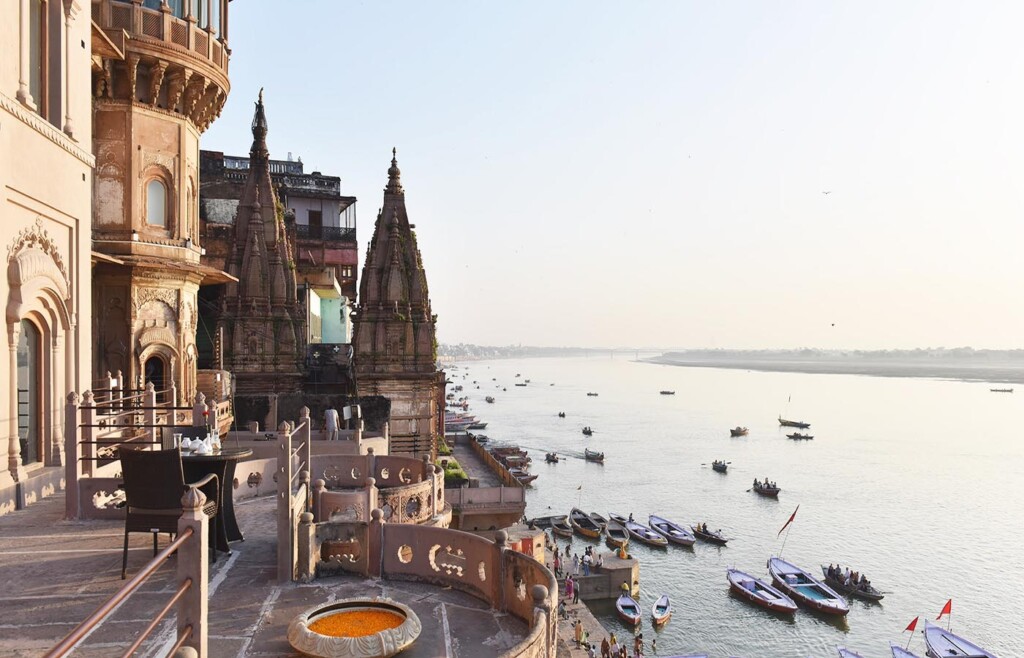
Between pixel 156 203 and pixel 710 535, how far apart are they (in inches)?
1537

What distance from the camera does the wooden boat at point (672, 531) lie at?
4694cm

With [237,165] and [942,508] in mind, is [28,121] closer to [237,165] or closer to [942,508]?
[237,165]

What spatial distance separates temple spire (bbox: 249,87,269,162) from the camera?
1305 inches

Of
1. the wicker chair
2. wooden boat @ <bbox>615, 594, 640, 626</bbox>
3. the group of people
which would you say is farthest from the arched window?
the group of people

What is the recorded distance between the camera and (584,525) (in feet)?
161

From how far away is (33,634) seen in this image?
286 inches

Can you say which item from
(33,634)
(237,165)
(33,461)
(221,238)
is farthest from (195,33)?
A: (237,165)

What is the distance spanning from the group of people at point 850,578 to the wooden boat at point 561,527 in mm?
16029

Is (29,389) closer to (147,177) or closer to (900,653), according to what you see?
(147,177)

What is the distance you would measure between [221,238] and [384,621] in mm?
31586

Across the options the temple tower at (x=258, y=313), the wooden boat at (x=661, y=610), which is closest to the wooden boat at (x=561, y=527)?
the wooden boat at (x=661, y=610)

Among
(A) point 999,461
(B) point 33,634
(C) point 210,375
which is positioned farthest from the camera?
(A) point 999,461

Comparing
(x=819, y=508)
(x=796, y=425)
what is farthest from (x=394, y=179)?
(x=796, y=425)

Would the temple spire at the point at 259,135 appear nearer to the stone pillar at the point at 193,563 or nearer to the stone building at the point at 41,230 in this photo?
the stone building at the point at 41,230
